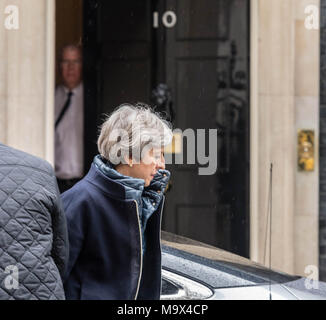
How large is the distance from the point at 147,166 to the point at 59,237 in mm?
642

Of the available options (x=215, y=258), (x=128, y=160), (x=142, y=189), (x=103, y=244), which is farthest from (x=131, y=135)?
(x=215, y=258)

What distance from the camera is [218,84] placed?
28.9 ft

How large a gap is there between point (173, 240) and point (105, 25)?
201 inches

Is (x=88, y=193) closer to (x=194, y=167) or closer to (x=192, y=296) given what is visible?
(x=192, y=296)

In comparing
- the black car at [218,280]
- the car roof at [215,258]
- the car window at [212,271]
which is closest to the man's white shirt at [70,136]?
the car roof at [215,258]

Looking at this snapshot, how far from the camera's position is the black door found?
8750 mm

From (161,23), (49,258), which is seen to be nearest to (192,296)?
(49,258)

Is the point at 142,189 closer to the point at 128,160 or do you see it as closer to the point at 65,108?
the point at 128,160

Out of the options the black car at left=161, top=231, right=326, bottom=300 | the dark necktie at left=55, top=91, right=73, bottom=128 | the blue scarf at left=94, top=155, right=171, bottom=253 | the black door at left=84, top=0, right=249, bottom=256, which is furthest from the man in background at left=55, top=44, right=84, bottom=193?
the blue scarf at left=94, top=155, right=171, bottom=253

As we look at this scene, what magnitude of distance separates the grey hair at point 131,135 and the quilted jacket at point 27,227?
0.59m

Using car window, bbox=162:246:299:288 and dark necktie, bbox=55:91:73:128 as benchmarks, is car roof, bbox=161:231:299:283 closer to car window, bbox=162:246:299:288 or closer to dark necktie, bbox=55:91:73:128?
car window, bbox=162:246:299:288

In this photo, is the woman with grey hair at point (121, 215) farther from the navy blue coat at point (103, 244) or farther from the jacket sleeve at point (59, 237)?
the jacket sleeve at point (59, 237)

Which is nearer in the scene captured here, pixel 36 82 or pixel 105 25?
Answer: pixel 36 82

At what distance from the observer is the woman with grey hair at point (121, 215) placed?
10.1ft
